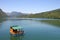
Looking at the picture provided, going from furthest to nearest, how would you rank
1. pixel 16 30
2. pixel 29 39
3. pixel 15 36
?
1. pixel 16 30
2. pixel 15 36
3. pixel 29 39

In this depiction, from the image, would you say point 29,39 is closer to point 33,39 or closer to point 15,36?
point 33,39

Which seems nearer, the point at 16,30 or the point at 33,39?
the point at 33,39

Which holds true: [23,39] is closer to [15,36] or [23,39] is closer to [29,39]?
[29,39]

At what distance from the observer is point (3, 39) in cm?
4116

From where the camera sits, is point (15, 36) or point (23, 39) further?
point (15, 36)

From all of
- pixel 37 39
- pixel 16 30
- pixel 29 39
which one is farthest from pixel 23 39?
pixel 16 30

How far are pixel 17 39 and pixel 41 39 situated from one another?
8464mm

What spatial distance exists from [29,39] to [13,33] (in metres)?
8.62

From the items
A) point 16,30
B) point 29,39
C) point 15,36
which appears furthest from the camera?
point 16,30

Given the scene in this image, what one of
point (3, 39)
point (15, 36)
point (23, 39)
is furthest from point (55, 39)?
point (3, 39)

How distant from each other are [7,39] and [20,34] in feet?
22.7

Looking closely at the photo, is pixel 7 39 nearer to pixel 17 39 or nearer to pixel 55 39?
pixel 17 39

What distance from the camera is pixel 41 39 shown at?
1618 inches

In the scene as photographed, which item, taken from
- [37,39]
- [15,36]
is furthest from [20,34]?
[37,39]
